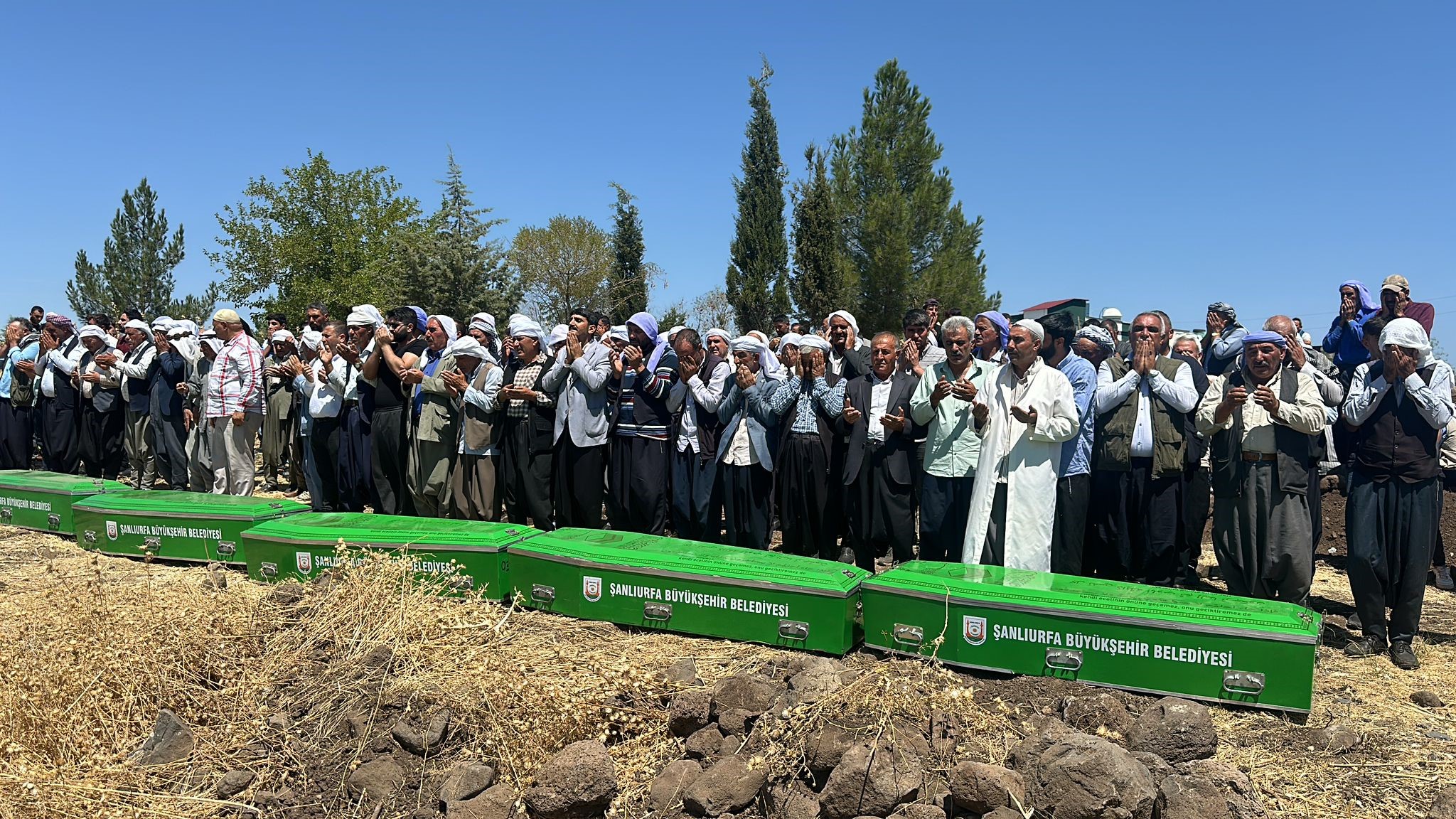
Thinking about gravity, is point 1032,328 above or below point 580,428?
above

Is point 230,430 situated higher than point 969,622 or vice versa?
point 230,430

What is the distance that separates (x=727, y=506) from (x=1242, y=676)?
358 cm

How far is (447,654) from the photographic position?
4066 millimetres

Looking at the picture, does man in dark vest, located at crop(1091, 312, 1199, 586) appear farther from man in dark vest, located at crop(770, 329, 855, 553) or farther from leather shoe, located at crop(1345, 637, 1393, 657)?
man in dark vest, located at crop(770, 329, 855, 553)

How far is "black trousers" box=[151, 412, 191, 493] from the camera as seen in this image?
9.12 m

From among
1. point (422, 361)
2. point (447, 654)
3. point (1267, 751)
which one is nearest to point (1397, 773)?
point (1267, 751)

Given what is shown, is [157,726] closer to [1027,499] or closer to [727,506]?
[727,506]

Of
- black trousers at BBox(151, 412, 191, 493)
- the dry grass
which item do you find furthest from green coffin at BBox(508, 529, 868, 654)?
black trousers at BBox(151, 412, 191, 493)

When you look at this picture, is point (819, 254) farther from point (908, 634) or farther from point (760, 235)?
point (908, 634)

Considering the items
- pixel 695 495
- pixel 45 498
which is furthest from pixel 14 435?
pixel 695 495

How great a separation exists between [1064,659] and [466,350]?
16.1 ft

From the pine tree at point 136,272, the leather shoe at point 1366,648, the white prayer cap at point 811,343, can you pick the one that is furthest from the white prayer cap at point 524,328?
the pine tree at point 136,272

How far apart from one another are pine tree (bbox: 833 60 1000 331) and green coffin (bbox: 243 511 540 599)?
25.8 m

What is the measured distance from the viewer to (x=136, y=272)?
4022cm
